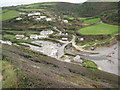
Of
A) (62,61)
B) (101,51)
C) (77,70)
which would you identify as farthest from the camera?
(101,51)

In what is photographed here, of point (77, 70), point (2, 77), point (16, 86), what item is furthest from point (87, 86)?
point (2, 77)

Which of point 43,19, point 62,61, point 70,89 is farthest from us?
point 43,19

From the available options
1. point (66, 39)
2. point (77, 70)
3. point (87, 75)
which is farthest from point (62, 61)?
point (66, 39)

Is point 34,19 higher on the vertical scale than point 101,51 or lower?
higher

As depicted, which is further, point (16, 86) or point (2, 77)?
point (2, 77)

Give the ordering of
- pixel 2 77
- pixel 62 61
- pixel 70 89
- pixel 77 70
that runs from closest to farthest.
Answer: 1. pixel 70 89
2. pixel 2 77
3. pixel 77 70
4. pixel 62 61

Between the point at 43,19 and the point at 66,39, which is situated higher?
the point at 43,19

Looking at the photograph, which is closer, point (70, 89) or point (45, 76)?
point (70, 89)

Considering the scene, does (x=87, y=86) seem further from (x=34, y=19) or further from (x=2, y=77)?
(x=34, y=19)

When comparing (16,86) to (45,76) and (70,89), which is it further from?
(70,89)
